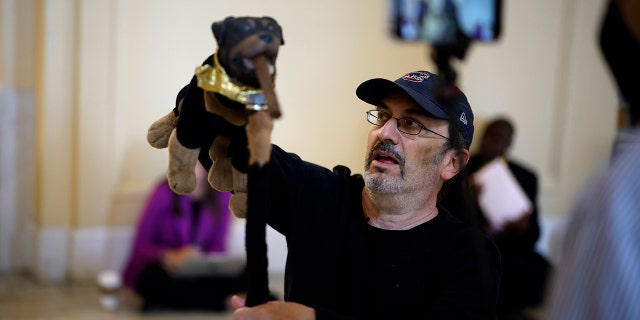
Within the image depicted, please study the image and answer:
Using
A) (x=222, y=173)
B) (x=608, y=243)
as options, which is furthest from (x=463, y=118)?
(x=608, y=243)

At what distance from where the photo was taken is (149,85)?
15.4 feet

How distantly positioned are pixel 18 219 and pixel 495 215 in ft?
9.90

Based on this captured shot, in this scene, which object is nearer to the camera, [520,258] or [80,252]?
[520,258]

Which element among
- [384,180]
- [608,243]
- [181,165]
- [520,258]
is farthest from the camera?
[520,258]

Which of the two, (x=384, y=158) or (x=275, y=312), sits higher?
(x=384, y=158)

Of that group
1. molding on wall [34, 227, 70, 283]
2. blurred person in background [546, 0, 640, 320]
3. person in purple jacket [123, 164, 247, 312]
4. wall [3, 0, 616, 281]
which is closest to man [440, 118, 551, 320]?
wall [3, 0, 616, 281]

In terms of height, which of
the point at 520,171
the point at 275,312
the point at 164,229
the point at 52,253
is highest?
the point at 275,312

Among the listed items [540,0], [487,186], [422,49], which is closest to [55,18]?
[422,49]

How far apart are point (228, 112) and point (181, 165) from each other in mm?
182

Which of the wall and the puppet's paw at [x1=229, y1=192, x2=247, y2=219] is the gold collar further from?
the wall

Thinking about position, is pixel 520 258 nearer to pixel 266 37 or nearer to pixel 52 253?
pixel 52 253

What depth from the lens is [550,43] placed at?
5508 millimetres

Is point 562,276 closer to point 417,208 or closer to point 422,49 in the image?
point 417,208

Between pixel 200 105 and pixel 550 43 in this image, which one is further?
pixel 550 43
